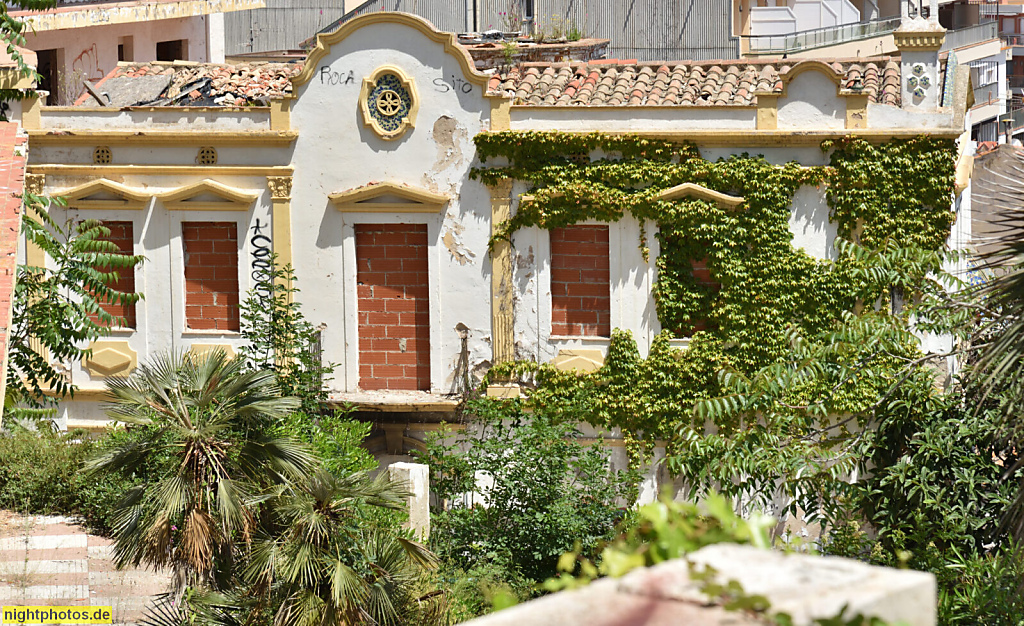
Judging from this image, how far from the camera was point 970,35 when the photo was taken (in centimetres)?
3734

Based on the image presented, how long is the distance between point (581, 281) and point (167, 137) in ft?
20.6

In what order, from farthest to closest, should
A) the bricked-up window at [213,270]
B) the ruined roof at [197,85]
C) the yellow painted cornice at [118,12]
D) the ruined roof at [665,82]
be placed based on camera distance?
the yellow painted cornice at [118,12] < the ruined roof at [197,85] < the bricked-up window at [213,270] < the ruined roof at [665,82]

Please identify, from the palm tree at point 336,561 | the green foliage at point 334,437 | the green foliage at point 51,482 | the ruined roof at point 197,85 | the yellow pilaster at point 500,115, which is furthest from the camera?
the ruined roof at point 197,85

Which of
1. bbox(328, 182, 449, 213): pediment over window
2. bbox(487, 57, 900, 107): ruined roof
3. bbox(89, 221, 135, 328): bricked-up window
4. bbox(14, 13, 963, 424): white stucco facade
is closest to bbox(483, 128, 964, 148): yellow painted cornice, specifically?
bbox(14, 13, 963, 424): white stucco facade

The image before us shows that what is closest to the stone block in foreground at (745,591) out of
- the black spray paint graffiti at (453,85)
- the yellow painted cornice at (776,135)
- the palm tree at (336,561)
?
the palm tree at (336,561)

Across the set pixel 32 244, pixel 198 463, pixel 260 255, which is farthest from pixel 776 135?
pixel 32 244

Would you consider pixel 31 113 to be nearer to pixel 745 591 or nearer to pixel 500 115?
pixel 500 115

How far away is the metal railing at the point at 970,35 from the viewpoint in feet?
120

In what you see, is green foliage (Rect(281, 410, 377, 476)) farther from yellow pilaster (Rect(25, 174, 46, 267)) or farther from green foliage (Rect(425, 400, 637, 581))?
yellow pilaster (Rect(25, 174, 46, 267))

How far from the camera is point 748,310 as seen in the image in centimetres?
1683

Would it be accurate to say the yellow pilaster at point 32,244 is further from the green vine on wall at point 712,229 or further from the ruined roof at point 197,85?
the green vine on wall at point 712,229

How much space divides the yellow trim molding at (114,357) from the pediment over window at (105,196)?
2015 mm

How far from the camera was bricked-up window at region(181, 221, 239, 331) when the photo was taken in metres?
18.3

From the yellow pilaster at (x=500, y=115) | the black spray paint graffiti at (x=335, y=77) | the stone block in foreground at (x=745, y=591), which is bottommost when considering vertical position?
the stone block in foreground at (x=745, y=591)
